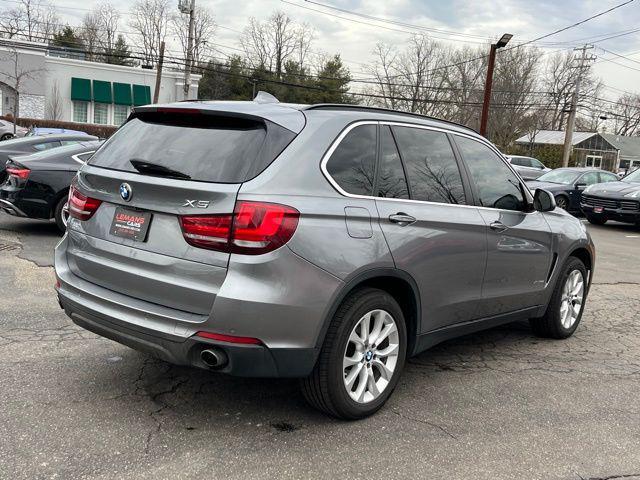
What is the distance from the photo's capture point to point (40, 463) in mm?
2891

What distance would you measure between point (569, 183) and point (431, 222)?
15.6 metres

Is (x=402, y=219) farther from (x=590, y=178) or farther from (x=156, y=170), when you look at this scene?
Result: (x=590, y=178)

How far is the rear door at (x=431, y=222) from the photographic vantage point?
359 centimetres

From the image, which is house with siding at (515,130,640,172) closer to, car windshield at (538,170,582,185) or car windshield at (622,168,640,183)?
car windshield at (538,170,582,185)

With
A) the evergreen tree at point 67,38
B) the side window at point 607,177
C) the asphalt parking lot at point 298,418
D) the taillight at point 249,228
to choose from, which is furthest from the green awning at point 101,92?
the taillight at point 249,228

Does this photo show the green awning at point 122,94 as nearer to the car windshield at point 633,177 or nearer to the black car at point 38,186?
the car windshield at point 633,177

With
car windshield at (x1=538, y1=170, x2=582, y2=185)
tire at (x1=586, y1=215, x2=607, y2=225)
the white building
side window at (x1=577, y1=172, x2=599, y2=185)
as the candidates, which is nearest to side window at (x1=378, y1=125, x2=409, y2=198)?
tire at (x1=586, y1=215, x2=607, y2=225)

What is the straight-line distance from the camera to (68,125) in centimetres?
3844

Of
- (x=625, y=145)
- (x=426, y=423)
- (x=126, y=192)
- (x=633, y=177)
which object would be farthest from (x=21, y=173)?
(x=625, y=145)

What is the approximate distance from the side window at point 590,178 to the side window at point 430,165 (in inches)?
605

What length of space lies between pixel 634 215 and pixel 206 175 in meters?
14.0

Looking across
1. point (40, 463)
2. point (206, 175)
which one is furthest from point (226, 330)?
point (40, 463)

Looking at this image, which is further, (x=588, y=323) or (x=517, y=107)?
(x=517, y=107)

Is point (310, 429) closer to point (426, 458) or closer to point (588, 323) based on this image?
point (426, 458)
